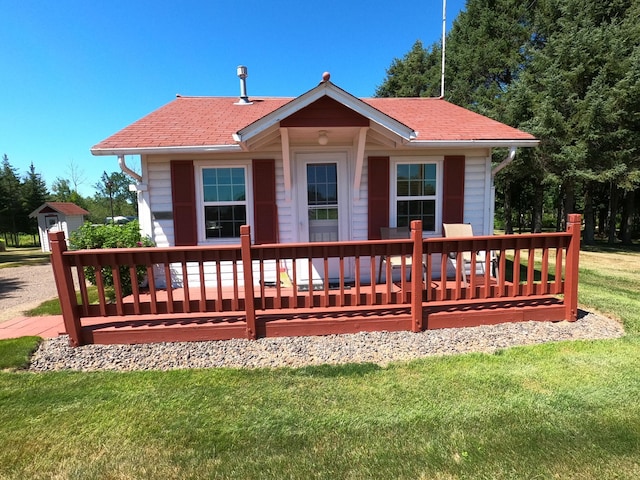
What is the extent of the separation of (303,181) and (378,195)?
1.36m

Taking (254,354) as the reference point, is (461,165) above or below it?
above

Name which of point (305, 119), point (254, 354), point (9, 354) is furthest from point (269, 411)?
point (305, 119)

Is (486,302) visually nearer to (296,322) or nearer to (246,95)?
(296,322)

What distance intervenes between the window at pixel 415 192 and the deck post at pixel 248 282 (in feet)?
11.1

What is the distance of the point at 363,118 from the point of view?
4.75 meters

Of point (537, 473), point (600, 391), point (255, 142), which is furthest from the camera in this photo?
point (255, 142)

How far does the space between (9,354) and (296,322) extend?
117 inches

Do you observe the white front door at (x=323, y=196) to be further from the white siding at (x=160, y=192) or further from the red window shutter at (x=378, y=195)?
the white siding at (x=160, y=192)

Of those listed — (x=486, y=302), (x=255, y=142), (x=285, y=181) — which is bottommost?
(x=486, y=302)

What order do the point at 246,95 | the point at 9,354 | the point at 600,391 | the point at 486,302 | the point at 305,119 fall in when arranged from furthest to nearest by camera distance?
the point at 246,95 < the point at 305,119 < the point at 486,302 < the point at 9,354 < the point at 600,391

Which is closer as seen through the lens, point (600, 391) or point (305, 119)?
point (600, 391)

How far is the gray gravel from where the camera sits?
3.43 metres

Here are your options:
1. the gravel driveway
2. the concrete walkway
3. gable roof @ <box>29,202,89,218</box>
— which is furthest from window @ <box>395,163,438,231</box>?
gable roof @ <box>29,202,89,218</box>

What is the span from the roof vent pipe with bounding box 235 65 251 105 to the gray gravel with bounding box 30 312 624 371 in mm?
6012
